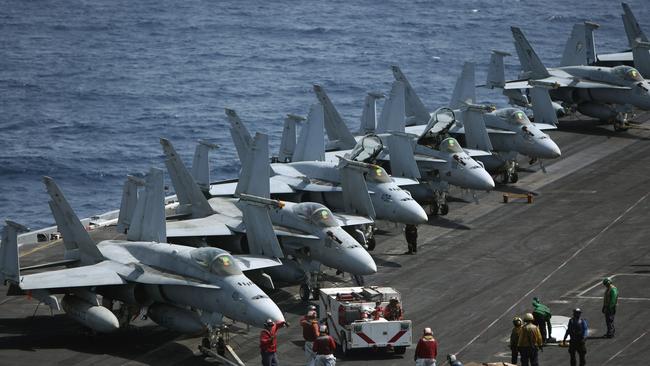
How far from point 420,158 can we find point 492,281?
12.3 meters

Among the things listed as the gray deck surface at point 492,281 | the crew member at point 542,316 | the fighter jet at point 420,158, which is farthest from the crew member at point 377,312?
the fighter jet at point 420,158

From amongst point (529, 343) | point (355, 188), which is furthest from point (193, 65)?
point (529, 343)

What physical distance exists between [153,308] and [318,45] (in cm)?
10762

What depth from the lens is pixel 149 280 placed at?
149 feet

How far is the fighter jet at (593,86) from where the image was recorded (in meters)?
75.9

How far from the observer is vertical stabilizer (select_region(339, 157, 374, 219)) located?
55250mm

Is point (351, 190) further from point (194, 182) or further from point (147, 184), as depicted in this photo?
point (147, 184)

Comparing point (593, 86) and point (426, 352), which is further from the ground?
point (593, 86)

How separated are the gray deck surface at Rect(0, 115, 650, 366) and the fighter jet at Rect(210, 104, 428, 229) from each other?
190 centimetres

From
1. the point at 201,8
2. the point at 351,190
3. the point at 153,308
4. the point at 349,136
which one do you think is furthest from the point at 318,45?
the point at 153,308

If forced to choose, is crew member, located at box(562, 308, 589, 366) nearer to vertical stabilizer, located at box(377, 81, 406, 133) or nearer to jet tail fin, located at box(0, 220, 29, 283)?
jet tail fin, located at box(0, 220, 29, 283)

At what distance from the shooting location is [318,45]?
152 m

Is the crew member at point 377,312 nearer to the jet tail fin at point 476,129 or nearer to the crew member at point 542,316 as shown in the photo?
the crew member at point 542,316

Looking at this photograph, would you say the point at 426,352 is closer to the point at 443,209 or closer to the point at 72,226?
the point at 72,226
